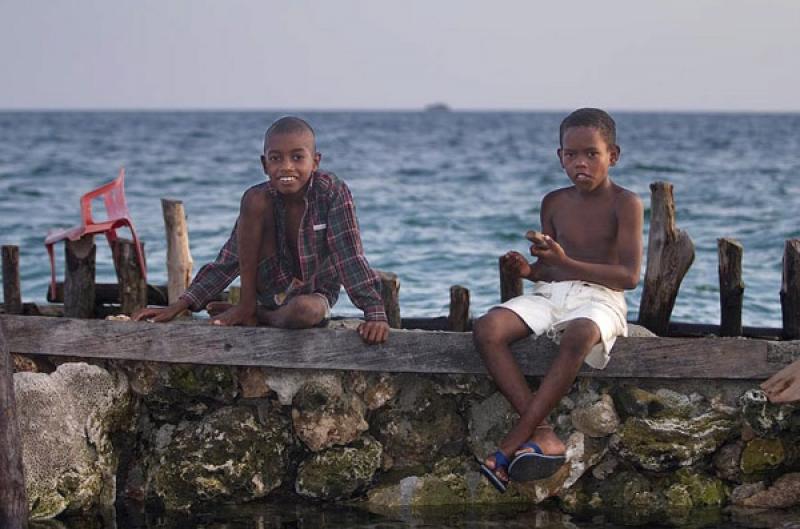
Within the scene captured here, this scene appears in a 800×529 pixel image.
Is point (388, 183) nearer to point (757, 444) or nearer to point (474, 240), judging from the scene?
point (474, 240)

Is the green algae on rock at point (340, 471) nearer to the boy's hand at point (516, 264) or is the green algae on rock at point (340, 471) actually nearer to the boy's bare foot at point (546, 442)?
the boy's bare foot at point (546, 442)

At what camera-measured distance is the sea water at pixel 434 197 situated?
15851mm

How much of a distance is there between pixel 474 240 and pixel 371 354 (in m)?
13.9

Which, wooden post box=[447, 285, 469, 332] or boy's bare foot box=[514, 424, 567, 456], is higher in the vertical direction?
wooden post box=[447, 285, 469, 332]

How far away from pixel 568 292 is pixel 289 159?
1.59 m

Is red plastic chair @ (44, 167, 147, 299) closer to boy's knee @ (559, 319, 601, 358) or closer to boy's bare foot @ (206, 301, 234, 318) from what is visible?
boy's bare foot @ (206, 301, 234, 318)

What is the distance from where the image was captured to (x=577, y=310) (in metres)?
6.29

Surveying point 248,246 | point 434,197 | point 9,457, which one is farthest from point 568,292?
point 434,197

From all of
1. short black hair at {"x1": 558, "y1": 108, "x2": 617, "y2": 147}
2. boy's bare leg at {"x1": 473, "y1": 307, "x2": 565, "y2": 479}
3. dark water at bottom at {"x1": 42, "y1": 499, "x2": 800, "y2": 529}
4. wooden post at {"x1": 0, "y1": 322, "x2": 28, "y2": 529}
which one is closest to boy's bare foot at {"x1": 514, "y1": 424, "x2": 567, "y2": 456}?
boy's bare leg at {"x1": 473, "y1": 307, "x2": 565, "y2": 479}

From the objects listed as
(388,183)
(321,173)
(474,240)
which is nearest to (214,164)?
(388,183)

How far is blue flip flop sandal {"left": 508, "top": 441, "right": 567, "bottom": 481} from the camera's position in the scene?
19.9ft

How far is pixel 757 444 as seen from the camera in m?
6.52

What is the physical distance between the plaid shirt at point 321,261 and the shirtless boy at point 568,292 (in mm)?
744

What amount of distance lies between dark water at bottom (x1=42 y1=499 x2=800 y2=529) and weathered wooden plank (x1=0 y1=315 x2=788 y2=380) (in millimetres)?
723
